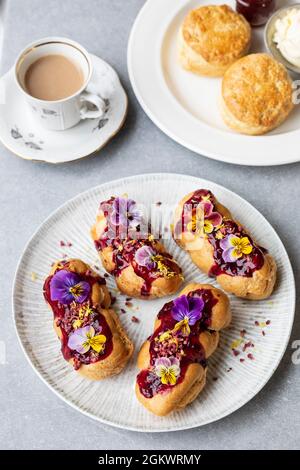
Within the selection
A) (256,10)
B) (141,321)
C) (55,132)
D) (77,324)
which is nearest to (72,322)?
(77,324)

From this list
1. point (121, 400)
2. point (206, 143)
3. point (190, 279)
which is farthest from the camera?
point (206, 143)

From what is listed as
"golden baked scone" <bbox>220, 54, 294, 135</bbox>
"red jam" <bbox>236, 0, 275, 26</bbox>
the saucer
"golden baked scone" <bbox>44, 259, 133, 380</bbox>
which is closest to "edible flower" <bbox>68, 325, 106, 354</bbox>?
"golden baked scone" <bbox>44, 259, 133, 380</bbox>

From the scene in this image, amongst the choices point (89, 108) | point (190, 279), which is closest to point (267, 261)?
point (190, 279)

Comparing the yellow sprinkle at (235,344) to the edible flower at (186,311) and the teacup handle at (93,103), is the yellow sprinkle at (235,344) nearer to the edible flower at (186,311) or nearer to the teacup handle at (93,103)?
the edible flower at (186,311)

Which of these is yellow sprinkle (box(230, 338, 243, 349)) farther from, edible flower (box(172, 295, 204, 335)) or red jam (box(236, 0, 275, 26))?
red jam (box(236, 0, 275, 26))

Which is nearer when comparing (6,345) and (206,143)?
(6,345)

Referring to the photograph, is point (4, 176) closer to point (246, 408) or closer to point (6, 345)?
point (6, 345)

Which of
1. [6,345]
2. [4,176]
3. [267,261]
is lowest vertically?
[6,345]
